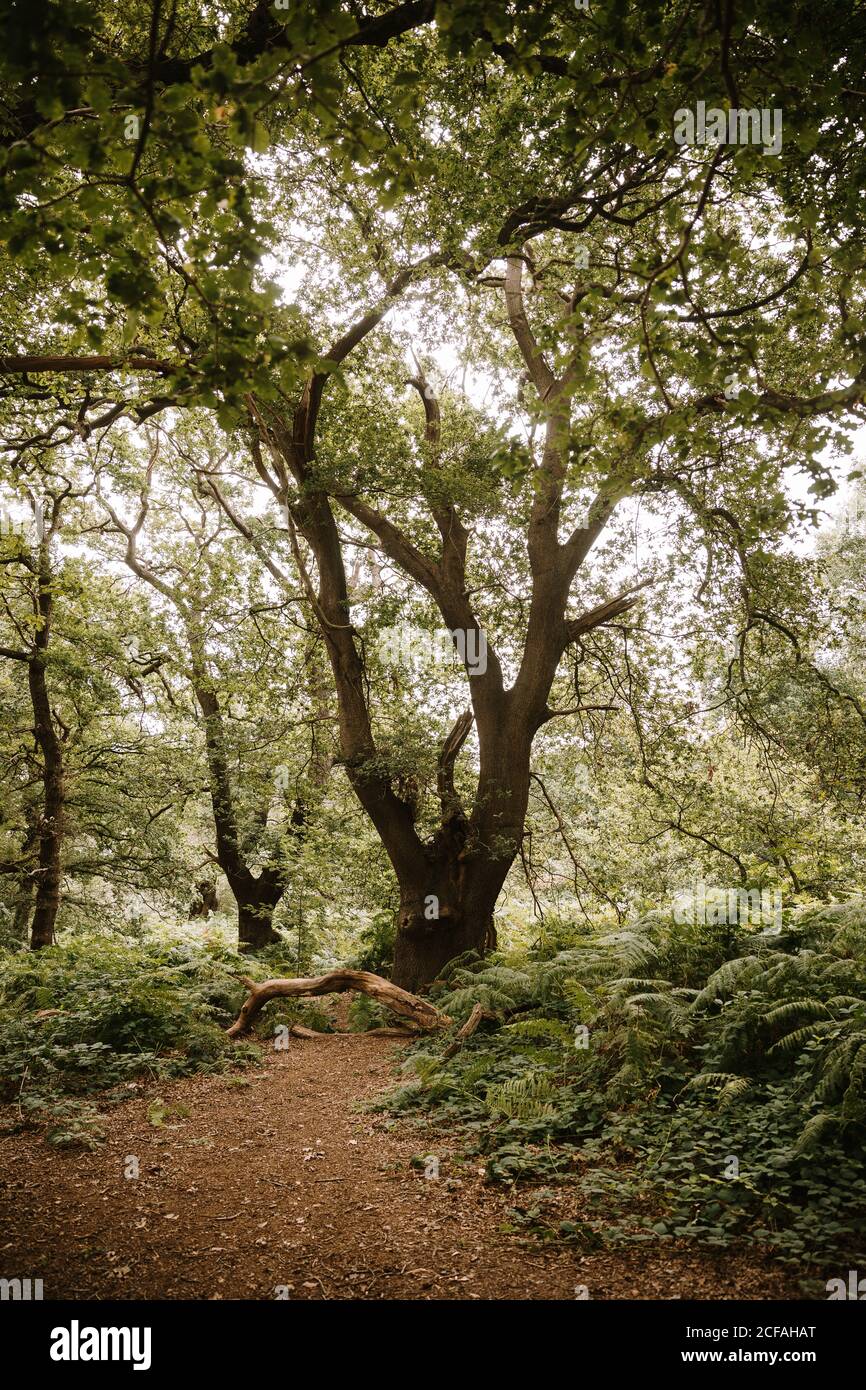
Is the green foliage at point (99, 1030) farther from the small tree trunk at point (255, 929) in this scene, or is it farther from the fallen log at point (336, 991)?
the small tree trunk at point (255, 929)

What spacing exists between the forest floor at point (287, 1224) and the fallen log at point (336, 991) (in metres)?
2.34

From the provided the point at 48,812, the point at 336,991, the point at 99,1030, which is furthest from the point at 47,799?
the point at 336,991

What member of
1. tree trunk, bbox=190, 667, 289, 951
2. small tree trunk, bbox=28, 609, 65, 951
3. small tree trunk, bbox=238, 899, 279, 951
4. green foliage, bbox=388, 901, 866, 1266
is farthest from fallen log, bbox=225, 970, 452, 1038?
small tree trunk, bbox=28, 609, 65, 951

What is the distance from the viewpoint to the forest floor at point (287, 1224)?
11.6 ft

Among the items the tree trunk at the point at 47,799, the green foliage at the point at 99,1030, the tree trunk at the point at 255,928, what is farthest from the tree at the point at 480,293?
the tree trunk at the point at 255,928

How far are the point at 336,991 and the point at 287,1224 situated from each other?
4.79 metres

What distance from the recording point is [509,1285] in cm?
352

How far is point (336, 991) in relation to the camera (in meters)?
8.97

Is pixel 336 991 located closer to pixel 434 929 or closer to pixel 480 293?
pixel 434 929

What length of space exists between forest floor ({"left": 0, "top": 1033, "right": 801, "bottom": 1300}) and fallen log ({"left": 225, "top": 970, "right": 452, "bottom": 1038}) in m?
2.34

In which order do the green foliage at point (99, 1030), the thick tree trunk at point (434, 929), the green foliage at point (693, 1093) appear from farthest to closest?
the thick tree trunk at point (434, 929)
the green foliage at point (99, 1030)
the green foliage at point (693, 1093)

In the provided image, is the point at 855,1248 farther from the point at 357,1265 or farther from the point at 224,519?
the point at 224,519
